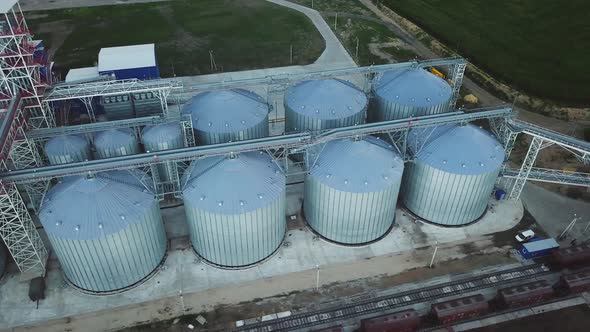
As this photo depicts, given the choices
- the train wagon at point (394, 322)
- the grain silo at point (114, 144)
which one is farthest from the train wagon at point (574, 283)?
the grain silo at point (114, 144)

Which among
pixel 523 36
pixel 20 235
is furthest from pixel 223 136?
pixel 523 36

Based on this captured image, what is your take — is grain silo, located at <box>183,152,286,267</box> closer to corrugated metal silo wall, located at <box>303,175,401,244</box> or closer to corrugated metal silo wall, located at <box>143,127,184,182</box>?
corrugated metal silo wall, located at <box>143,127,184,182</box>

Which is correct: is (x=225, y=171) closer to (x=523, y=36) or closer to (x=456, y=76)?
(x=456, y=76)

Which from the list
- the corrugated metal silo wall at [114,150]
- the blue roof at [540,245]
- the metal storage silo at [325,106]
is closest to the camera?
the blue roof at [540,245]

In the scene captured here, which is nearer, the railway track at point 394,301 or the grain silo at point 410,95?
the railway track at point 394,301

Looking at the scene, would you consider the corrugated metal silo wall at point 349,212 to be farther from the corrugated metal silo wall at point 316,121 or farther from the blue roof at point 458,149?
the corrugated metal silo wall at point 316,121
